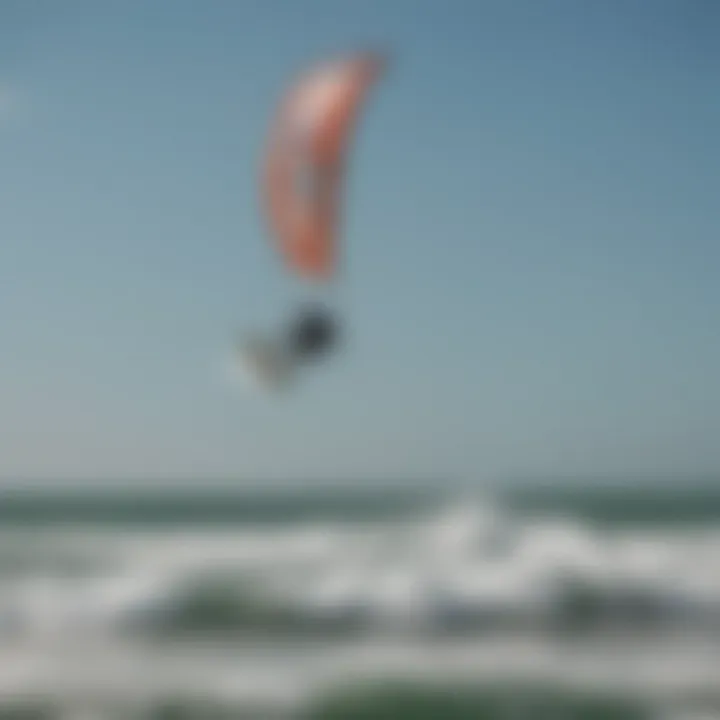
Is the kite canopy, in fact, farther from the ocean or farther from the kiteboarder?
the ocean

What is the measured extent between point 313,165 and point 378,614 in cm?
472

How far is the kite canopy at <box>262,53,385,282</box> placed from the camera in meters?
4.57

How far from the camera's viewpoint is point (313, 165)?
4594mm

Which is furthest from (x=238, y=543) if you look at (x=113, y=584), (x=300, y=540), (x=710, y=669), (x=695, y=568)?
(x=710, y=669)

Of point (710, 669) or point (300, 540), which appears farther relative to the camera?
point (300, 540)

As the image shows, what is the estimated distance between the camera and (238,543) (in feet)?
45.5

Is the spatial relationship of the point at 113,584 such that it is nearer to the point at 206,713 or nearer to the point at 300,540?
the point at 300,540

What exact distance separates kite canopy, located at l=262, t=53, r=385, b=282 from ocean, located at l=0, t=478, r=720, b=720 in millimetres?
1962

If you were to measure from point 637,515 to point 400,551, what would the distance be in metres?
4.27

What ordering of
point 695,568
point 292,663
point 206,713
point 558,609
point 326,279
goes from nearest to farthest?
point 326,279, point 206,713, point 292,663, point 558,609, point 695,568

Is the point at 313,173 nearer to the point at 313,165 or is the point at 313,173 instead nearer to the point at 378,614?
the point at 313,165

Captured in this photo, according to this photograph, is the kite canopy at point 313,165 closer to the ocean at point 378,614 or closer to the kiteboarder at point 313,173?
the kiteboarder at point 313,173

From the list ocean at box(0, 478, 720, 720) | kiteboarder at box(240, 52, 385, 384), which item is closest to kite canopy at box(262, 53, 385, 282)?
kiteboarder at box(240, 52, 385, 384)

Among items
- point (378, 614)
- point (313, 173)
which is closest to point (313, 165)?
point (313, 173)
